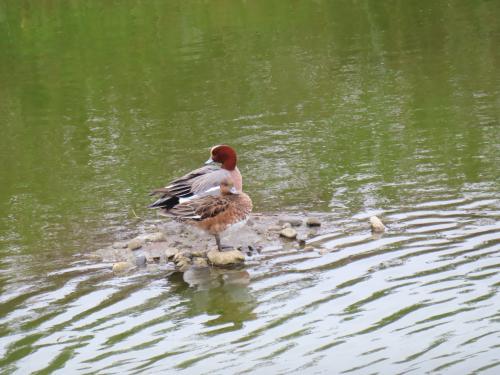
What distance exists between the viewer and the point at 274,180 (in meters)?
11.3

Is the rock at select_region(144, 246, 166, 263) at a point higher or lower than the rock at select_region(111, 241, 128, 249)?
lower

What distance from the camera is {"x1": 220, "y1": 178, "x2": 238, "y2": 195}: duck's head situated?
9383 mm

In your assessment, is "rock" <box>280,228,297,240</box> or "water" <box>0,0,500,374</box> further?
"rock" <box>280,228,297,240</box>

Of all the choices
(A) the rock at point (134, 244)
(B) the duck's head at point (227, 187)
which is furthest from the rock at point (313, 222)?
(A) the rock at point (134, 244)

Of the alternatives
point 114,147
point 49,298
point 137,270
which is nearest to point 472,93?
point 114,147

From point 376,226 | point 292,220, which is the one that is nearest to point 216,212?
point 292,220

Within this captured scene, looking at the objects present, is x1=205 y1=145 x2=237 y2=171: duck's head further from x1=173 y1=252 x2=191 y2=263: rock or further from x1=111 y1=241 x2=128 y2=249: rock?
x1=111 y1=241 x2=128 y2=249: rock

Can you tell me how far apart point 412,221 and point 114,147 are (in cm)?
525

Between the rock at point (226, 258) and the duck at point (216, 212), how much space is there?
0.30 meters

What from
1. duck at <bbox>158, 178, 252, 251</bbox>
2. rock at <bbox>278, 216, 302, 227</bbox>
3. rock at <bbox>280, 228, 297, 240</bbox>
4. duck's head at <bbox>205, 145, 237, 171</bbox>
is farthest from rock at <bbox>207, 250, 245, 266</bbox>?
duck's head at <bbox>205, 145, 237, 171</bbox>

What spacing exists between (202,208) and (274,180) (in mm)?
2292

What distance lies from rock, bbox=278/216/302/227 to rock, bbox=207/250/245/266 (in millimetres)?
941

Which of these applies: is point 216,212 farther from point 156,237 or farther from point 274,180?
point 274,180

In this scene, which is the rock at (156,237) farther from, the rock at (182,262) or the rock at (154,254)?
the rock at (182,262)
